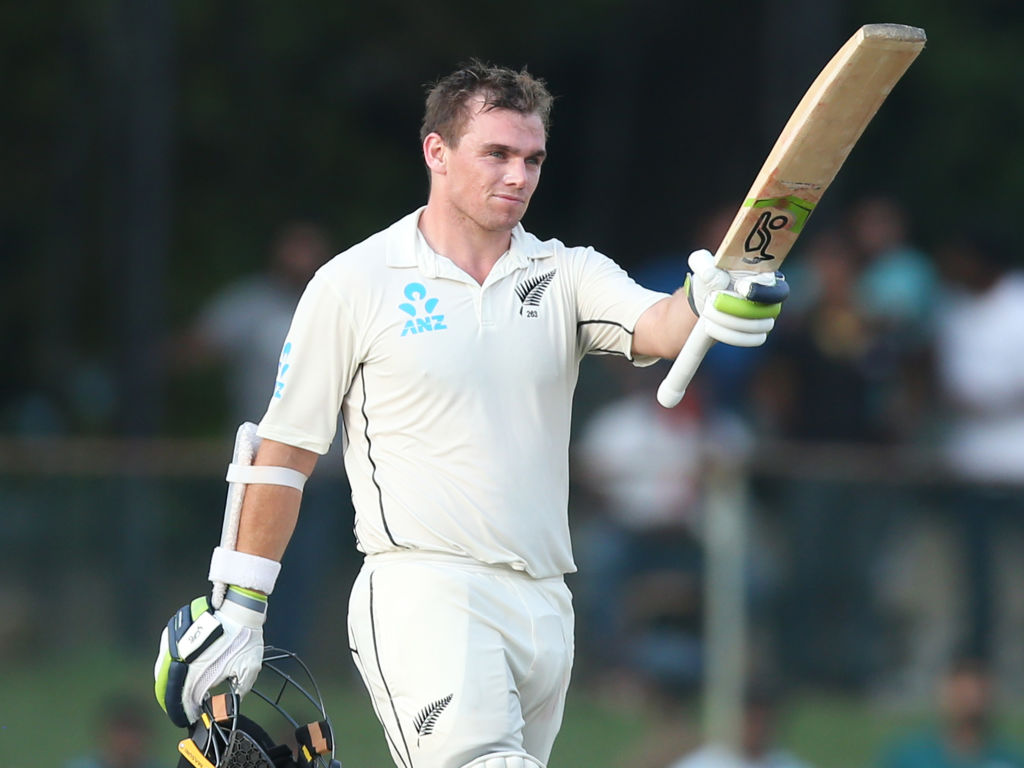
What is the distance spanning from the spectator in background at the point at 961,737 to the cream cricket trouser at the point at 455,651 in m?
3.41

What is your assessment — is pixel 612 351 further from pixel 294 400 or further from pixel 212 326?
pixel 212 326

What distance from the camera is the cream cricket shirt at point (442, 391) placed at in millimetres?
4598

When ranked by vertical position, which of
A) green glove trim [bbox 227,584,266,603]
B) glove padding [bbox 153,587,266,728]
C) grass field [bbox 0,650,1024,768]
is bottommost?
grass field [bbox 0,650,1024,768]

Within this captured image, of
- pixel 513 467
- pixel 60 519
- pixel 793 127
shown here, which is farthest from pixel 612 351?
pixel 60 519

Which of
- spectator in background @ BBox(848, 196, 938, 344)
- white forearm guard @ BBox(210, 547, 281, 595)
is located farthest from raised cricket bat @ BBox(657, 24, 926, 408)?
spectator in background @ BBox(848, 196, 938, 344)

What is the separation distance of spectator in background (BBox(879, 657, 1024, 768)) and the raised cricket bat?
12.0 feet

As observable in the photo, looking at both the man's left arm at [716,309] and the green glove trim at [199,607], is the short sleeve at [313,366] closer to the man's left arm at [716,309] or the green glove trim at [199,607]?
the green glove trim at [199,607]

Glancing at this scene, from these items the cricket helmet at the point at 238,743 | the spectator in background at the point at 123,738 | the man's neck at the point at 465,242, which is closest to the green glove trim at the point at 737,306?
the man's neck at the point at 465,242

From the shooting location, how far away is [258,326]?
8633 mm

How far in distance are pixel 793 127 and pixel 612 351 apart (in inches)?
30.3

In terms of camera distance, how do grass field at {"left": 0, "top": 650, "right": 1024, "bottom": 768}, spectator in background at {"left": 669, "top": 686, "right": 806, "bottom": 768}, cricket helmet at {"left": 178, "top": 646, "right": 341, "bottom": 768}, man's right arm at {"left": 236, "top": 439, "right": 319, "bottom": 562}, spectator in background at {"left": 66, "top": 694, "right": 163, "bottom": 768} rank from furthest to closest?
grass field at {"left": 0, "top": 650, "right": 1024, "bottom": 768} < spectator in background at {"left": 669, "top": 686, "right": 806, "bottom": 768} < spectator in background at {"left": 66, "top": 694, "right": 163, "bottom": 768} < man's right arm at {"left": 236, "top": 439, "right": 319, "bottom": 562} < cricket helmet at {"left": 178, "top": 646, "right": 341, "bottom": 768}

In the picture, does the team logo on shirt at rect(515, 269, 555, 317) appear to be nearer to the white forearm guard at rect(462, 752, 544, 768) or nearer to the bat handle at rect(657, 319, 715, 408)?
the bat handle at rect(657, 319, 715, 408)

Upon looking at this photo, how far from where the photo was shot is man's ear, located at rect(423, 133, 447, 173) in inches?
187

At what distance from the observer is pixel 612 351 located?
4777 mm
